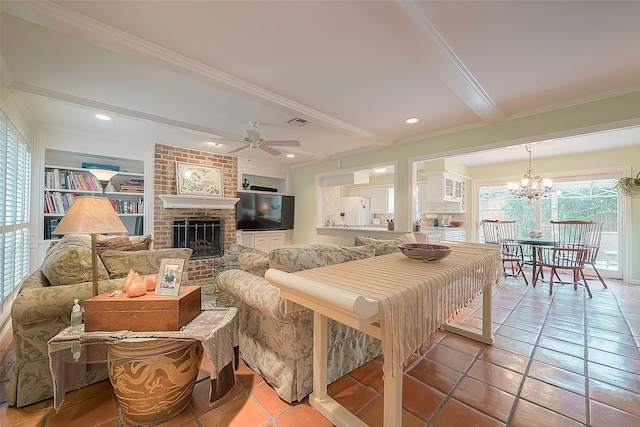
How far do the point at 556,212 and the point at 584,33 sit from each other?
466 cm

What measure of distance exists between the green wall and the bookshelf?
3.14 meters

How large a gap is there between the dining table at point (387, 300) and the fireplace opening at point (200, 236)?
12.5 feet

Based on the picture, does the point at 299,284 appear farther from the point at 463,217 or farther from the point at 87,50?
the point at 463,217

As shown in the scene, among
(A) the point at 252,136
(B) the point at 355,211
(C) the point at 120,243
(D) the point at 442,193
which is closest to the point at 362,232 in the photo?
(D) the point at 442,193

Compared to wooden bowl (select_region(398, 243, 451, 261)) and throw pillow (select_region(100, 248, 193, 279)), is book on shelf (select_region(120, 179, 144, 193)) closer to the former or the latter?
throw pillow (select_region(100, 248, 193, 279))

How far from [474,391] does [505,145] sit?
2.87 m

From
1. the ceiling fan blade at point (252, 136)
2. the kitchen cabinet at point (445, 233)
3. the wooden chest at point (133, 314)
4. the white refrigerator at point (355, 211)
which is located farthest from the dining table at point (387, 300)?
the white refrigerator at point (355, 211)

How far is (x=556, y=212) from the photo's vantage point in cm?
513

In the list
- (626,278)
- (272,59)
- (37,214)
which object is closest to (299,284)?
(272,59)

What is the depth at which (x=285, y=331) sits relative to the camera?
1.54 metres

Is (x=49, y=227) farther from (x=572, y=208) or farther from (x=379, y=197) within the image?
(x=572, y=208)

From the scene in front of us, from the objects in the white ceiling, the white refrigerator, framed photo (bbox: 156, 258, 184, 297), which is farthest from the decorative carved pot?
the white refrigerator

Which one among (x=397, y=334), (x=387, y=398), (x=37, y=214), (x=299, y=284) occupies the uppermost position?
(x=37, y=214)

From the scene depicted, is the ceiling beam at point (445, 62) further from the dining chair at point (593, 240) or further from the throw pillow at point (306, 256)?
the dining chair at point (593, 240)
